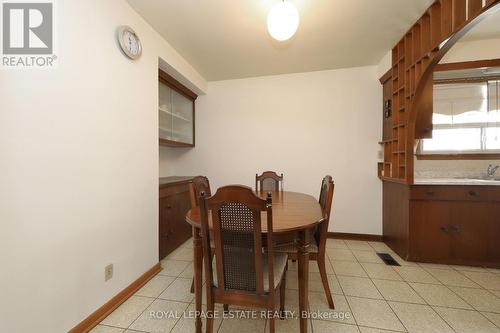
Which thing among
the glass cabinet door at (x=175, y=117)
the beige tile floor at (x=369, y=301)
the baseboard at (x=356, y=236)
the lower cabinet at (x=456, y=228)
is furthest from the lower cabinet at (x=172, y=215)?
the lower cabinet at (x=456, y=228)

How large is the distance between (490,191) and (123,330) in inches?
137

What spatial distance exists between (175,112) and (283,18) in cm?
202

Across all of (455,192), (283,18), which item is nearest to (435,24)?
(283,18)

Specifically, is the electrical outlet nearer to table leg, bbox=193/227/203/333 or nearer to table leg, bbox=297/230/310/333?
table leg, bbox=193/227/203/333

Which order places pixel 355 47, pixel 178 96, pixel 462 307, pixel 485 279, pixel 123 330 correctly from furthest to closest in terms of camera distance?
pixel 178 96
pixel 355 47
pixel 485 279
pixel 462 307
pixel 123 330

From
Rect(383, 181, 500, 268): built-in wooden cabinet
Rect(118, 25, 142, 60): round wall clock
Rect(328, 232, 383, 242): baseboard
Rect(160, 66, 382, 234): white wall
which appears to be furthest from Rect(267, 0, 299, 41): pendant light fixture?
Rect(328, 232, 383, 242): baseboard

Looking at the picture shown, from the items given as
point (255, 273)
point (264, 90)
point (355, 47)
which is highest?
point (355, 47)

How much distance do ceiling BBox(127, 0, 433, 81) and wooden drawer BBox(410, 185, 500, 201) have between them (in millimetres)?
1714

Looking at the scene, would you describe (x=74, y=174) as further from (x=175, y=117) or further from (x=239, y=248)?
(x=175, y=117)

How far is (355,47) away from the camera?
95.5 inches

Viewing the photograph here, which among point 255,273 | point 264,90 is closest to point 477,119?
point 264,90

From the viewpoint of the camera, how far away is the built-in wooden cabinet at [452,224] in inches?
81.6

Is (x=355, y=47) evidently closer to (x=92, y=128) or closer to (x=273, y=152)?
(x=273, y=152)

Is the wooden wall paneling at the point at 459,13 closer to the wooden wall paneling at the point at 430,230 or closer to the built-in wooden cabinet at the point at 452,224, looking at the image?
the built-in wooden cabinet at the point at 452,224
